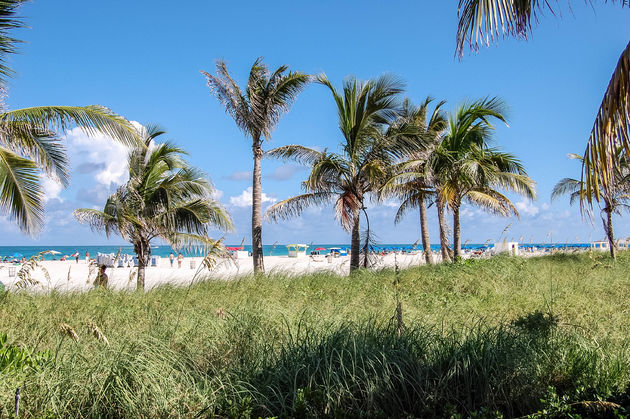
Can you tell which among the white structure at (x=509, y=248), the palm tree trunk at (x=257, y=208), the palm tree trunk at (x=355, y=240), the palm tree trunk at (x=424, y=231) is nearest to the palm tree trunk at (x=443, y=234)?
the palm tree trunk at (x=424, y=231)

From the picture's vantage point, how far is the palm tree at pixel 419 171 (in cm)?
1581

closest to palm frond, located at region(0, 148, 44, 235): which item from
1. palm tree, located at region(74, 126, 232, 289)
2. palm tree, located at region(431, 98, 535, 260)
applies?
palm tree, located at region(74, 126, 232, 289)

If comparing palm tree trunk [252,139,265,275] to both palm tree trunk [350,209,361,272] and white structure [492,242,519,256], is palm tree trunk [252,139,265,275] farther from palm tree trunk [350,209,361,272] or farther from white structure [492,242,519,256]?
white structure [492,242,519,256]

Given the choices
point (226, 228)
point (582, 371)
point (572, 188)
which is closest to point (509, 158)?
point (572, 188)

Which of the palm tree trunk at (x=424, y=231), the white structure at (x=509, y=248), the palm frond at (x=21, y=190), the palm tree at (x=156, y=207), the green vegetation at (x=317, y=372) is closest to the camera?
the green vegetation at (x=317, y=372)

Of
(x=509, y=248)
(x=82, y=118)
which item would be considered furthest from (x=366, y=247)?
(x=509, y=248)

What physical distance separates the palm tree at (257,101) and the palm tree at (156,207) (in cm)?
159

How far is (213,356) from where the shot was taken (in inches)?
178

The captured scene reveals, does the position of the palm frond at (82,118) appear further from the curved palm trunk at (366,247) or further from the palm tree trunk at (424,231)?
the palm tree trunk at (424,231)

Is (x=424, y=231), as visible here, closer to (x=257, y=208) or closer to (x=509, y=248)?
(x=257, y=208)

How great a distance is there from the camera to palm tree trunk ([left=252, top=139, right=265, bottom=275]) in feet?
51.0

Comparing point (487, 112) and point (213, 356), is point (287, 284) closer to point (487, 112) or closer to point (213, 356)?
point (213, 356)

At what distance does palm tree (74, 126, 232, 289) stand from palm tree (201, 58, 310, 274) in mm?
1586

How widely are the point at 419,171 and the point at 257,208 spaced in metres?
7.11
